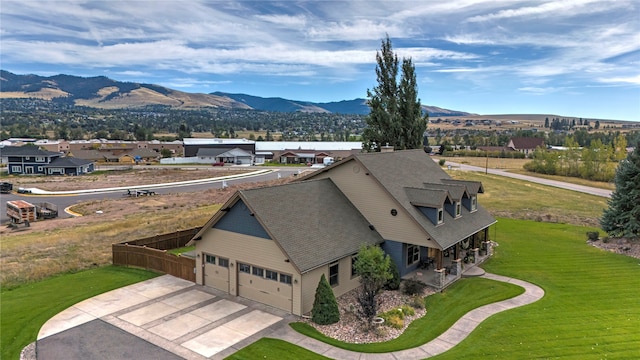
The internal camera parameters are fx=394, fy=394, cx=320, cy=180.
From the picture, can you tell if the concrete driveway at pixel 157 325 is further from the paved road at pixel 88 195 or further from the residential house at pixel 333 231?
the paved road at pixel 88 195

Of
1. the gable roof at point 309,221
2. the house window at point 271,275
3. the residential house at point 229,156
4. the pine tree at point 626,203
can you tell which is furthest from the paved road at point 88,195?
the pine tree at point 626,203

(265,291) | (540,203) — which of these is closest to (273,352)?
(265,291)

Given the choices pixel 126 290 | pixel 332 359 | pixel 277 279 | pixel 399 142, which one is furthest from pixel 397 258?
pixel 399 142

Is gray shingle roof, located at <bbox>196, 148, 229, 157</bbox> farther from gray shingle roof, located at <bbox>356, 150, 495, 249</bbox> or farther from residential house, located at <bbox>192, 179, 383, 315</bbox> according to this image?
residential house, located at <bbox>192, 179, 383, 315</bbox>

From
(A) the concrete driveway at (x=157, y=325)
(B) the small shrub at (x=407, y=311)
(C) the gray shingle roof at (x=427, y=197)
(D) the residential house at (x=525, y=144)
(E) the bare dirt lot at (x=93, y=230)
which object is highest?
(D) the residential house at (x=525, y=144)

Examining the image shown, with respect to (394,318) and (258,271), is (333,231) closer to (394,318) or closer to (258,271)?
(258,271)

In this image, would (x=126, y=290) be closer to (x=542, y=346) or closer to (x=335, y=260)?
(x=335, y=260)
